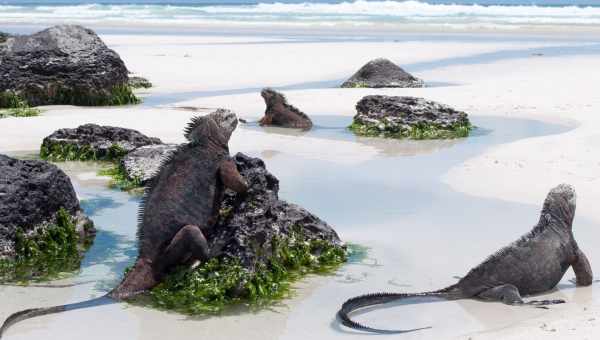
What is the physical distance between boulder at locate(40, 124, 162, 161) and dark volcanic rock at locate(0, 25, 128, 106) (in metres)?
5.28

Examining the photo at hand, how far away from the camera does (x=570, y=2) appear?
3095 inches

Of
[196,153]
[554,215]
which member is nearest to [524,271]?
[554,215]

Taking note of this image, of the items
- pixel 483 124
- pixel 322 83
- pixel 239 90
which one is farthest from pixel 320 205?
pixel 322 83

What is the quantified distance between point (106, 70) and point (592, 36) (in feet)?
80.2

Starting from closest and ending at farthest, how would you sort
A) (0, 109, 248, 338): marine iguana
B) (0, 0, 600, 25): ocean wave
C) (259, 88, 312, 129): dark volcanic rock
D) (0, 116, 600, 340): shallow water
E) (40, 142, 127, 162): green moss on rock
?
(0, 116, 600, 340): shallow water, (0, 109, 248, 338): marine iguana, (40, 142, 127, 162): green moss on rock, (259, 88, 312, 129): dark volcanic rock, (0, 0, 600, 25): ocean wave

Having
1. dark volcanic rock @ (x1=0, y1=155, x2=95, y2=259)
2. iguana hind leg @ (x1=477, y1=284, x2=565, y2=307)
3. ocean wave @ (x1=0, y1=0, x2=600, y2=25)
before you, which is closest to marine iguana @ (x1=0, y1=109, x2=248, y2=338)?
dark volcanic rock @ (x1=0, y1=155, x2=95, y2=259)

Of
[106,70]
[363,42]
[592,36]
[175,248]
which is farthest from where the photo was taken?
[592,36]

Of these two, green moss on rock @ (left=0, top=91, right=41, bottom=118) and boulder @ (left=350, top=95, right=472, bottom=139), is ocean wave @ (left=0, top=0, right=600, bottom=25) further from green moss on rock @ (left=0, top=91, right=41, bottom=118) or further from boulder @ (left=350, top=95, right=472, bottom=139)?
green moss on rock @ (left=0, top=91, right=41, bottom=118)

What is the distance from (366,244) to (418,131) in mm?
6037

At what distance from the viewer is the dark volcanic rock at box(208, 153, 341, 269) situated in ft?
19.7

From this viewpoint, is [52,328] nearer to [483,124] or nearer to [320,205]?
[320,205]

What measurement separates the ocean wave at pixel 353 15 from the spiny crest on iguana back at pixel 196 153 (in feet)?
134

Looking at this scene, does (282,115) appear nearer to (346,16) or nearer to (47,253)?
(47,253)

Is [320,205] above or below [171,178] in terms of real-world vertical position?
below
